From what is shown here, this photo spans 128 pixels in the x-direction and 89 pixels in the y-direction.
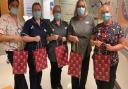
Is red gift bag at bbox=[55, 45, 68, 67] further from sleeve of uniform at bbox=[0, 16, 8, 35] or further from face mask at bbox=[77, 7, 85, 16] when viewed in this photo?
sleeve of uniform at bbox=[0, 16, 8, 35]

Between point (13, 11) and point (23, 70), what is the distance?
0.84 metres

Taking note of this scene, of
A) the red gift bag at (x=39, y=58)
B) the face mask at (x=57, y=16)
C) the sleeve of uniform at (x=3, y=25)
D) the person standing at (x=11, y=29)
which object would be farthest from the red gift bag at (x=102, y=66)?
the sleeve of uniform at (x=3, y=25)

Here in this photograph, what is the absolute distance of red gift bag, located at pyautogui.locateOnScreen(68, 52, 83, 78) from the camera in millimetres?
3354

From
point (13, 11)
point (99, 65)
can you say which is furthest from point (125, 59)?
point (13, 11)

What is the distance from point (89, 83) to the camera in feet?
14.7

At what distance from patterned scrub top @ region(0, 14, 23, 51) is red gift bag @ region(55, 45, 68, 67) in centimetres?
60

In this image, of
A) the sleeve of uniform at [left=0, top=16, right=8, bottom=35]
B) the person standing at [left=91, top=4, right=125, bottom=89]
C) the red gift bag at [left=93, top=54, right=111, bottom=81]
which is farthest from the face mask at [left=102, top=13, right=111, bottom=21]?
the sleeve of uniform at [left=0, top=16, right=8, bottom=35]

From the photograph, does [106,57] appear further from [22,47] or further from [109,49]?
[22,47]

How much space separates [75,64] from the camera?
11.1 feet

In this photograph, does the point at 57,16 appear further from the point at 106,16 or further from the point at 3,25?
the point at 106,16

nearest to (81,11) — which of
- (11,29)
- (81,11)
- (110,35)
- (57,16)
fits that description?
(81,11)

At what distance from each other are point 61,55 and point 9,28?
88cm

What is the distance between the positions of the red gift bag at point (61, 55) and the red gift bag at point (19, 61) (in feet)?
1.63

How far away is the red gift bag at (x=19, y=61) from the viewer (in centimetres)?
327
